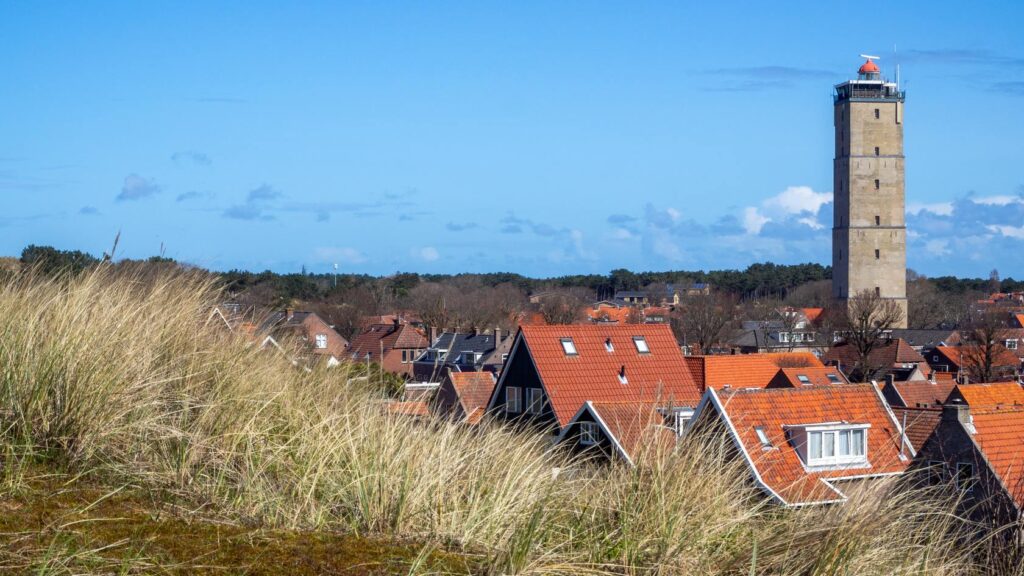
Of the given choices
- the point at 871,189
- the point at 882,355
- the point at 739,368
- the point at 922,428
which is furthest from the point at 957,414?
the point at 871,189

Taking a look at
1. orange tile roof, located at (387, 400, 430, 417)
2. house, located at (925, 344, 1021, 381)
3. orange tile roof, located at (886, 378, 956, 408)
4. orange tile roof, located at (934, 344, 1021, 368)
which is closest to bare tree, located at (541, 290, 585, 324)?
house, located at (925, 344, 1021, 381)

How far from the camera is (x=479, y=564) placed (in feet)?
14.5

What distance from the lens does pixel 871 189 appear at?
83.4 m

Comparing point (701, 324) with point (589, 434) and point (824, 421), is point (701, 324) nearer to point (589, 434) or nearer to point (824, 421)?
point (824, 421)

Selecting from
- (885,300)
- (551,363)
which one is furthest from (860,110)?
(551,363)

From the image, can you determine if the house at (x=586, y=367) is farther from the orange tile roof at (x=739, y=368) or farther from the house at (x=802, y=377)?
the house at (x=802, y=377)

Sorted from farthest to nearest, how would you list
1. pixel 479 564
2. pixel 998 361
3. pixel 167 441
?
pixel 998 361, pixel 167 441, pixel 479 564

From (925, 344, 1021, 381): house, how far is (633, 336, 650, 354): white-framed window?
28363mm

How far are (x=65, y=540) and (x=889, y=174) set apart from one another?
8521 cm

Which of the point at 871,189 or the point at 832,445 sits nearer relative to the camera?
the point at 832,445

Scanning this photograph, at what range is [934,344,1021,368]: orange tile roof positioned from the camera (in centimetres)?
5550

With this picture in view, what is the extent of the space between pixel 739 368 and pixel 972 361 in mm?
21786

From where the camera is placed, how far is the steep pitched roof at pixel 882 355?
56.1 meters

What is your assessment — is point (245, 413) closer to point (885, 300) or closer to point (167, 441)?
point (167, 441)
